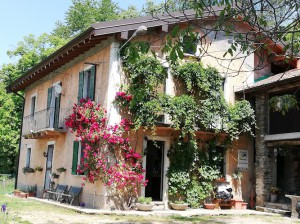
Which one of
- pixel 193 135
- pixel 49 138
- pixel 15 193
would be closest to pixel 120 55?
pixel 193 135

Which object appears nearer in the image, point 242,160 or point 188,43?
point 188,43

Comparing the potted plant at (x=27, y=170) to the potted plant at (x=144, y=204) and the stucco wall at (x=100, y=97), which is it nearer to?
the stucco wall at (x=100, y=97)

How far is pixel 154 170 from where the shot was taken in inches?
567

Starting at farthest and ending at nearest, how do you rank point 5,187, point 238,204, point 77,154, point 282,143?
point 5,187 → point 238,204 → point 77,154 → point 282,143

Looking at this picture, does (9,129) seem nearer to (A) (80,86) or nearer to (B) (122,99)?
(A) (80,86)

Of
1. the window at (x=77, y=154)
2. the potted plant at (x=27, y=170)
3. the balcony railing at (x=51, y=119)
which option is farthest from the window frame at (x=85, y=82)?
the potted plant at (x=27, y=170)

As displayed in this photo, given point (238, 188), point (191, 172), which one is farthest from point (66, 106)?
point (238, 188)

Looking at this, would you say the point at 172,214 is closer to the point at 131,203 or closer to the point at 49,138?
the point at 131,203

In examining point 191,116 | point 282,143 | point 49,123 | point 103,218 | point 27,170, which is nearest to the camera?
point 103,218

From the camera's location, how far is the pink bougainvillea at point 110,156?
12.5 metres

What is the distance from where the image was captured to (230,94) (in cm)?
1554

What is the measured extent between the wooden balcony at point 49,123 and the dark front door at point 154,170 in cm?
373

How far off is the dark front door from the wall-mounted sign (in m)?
3.21

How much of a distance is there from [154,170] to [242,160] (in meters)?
3.57
